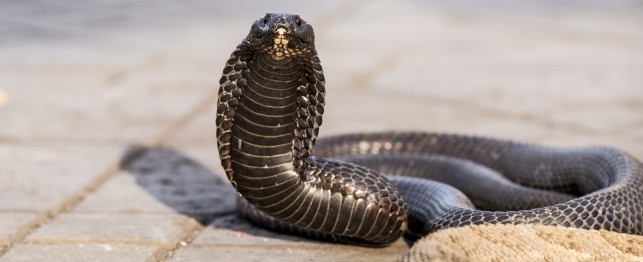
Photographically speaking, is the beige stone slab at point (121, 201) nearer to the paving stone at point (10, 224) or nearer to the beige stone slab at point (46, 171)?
the beige stone slab at point (46, 171)

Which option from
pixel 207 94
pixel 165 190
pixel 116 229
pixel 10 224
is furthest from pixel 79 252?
pixel 207 94

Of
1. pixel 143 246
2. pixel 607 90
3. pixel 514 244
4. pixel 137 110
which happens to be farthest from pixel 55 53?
pixel 514 244

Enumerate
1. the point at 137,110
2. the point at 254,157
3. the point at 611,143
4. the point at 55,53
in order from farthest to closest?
the point at 55,53
the point at 137,110
the point at 611,143
the point at 254,157

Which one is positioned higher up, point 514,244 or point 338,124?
point 514,244

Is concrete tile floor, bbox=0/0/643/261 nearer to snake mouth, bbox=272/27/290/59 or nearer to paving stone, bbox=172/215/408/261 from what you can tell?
paving stone, bbox=172/215/408/261

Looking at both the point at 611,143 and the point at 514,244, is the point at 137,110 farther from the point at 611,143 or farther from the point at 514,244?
the point at 514,244

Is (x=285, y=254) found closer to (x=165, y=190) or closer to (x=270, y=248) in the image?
(x=270, y=248)

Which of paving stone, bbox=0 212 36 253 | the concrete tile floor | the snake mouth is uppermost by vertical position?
the snake mouth

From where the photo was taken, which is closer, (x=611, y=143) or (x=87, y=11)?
(x=611, y=143)

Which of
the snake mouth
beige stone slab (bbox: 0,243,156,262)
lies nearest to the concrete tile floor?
beige stone slab (bbox: 0,243,156,262)
